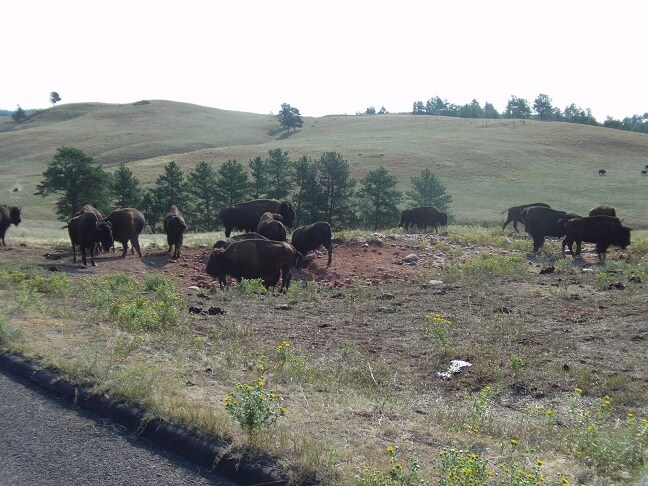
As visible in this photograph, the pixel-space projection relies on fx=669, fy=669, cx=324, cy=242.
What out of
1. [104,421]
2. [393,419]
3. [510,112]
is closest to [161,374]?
[104,421]

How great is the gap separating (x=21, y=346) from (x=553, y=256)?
1840 cm

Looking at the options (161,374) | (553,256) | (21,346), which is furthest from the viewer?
(553,256)

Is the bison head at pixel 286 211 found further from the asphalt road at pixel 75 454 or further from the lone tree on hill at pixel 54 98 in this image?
the lone tree on hill at pixel 54 98

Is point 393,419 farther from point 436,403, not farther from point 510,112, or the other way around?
point 510,112

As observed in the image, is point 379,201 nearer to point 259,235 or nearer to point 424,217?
point 424,217

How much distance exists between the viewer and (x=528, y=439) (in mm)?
6094

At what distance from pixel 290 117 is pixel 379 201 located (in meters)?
77.8

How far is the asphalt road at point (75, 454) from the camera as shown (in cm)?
525

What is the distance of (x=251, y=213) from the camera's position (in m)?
29.4

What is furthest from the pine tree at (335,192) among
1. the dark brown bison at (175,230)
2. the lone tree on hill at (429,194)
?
the dark brown bison at (175,230)

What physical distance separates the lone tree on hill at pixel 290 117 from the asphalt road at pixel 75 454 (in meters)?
117

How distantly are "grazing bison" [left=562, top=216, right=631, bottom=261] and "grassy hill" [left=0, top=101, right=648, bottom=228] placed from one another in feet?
77.4

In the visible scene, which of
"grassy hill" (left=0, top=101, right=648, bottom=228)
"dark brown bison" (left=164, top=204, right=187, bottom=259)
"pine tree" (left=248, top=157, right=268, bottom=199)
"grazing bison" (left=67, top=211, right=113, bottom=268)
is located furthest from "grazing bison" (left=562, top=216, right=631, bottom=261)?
"pine tree" (left=248, top=157, right=268, bottom=199)

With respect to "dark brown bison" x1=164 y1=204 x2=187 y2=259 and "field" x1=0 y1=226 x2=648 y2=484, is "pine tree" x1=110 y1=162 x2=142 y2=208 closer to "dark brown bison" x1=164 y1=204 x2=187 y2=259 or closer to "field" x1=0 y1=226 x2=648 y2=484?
"dark brown bison" x1=164 y1=204 x2=187 y2=259
